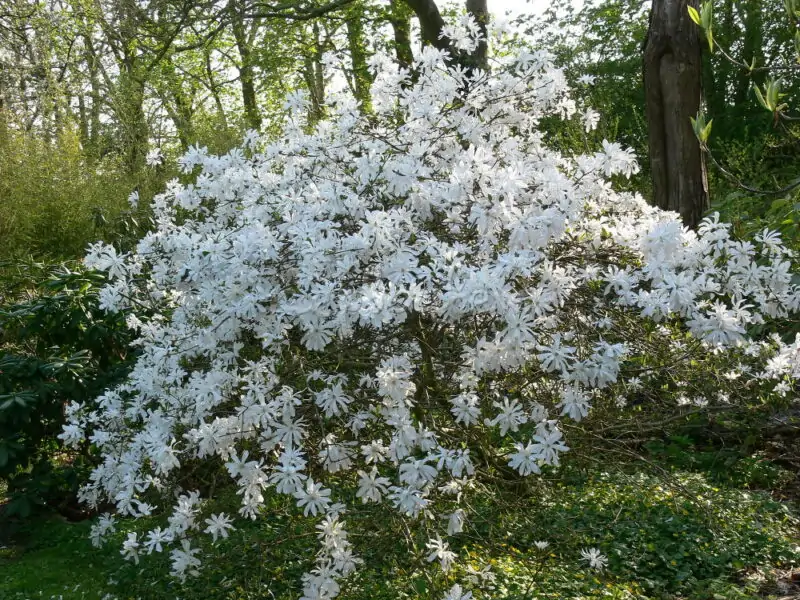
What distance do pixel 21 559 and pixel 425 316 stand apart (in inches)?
104

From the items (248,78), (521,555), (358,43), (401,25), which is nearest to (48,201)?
(401,25)

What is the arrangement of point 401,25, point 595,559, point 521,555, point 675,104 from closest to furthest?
point 595,559 < point 521,555 < point 675,104 < point 401,25

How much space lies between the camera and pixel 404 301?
2.51 metres

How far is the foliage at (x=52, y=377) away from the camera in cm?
421

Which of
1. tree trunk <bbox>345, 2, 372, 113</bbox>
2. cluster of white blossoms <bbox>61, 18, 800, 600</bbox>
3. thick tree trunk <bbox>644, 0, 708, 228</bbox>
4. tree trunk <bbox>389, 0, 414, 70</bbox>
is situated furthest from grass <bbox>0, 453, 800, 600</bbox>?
tree trunk <bbox>345, 2, 372, 113</bbox>

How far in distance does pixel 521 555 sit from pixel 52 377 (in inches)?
113

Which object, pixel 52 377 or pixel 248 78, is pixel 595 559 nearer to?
pixel 52 377

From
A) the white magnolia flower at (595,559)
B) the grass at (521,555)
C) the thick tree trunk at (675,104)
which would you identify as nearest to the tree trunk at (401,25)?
the thick tree trunk at (675,104)

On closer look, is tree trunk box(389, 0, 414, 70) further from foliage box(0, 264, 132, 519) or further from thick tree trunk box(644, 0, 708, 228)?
foliage box(0, 264, 132, 519)

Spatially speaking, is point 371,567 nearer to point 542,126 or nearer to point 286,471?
point 286,471

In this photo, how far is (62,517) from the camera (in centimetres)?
466

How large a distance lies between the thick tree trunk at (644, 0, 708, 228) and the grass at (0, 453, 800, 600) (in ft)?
9.71

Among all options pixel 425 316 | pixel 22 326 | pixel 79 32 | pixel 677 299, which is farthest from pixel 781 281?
pixel 79 32

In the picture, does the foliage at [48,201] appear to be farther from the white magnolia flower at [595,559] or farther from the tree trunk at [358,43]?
the white magnolia flower at [595,559]
